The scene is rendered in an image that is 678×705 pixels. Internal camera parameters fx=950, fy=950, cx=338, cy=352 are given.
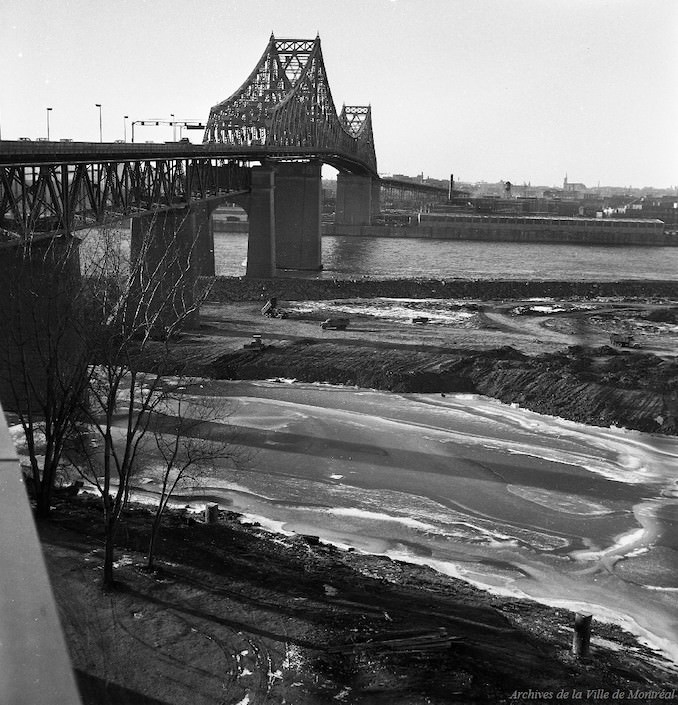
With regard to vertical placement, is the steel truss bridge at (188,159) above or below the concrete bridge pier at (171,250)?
above

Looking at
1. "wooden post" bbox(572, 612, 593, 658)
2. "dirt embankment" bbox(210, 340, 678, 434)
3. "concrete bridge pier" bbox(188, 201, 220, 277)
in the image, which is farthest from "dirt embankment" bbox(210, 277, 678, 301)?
"wooden post" bbox(572, 612, 593, 658)

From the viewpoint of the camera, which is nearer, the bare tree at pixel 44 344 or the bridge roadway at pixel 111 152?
the bare tree at pixel 44 344

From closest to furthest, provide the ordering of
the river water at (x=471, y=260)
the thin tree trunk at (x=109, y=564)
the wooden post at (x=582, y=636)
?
the wooden post at (x=582, y=636), the thin tree trunk at (x=109, y=564), the river water at (x=471, y=260)

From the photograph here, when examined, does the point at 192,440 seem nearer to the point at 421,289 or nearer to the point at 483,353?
the point at 483,353

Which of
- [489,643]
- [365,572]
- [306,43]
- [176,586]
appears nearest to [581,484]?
[365,572]

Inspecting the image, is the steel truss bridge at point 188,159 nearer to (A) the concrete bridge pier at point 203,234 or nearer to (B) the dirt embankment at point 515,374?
(A) the concrete bridge pier at point 203,234

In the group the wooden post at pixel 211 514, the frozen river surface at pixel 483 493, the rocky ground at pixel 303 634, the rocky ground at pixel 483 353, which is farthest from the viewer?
the rocky ground at pixel 483 353

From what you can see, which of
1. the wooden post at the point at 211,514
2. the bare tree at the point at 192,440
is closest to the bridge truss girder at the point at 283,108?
the bare tree at the point at 192,440
